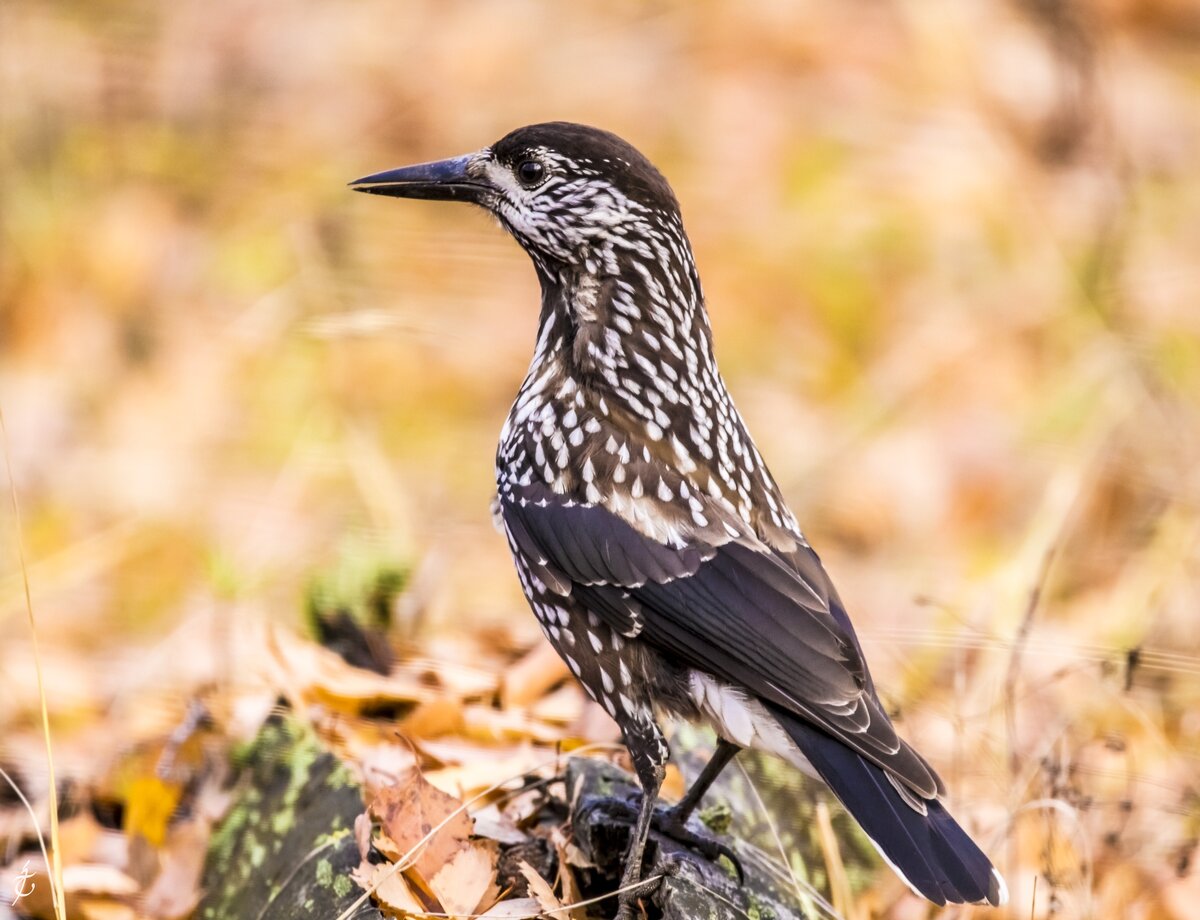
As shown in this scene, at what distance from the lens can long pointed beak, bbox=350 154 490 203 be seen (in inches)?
163

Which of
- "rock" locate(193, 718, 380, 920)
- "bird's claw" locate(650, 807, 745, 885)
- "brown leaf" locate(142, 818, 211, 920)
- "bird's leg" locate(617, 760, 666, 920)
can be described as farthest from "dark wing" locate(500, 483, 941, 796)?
"brown leaf" locate(142, 818, 211, 920)

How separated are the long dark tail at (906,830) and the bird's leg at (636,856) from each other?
333 millimetres

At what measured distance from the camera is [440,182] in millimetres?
4164

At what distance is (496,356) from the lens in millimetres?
7594

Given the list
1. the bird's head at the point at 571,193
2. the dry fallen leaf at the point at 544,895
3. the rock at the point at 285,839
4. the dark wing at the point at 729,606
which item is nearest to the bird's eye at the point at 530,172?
the bird's head at the point at 571,193

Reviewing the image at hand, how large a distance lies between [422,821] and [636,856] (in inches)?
18.2

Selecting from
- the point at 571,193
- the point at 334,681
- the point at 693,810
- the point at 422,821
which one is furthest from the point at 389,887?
the point at 571,193

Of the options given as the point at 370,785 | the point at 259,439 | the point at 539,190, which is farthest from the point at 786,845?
the point at 259,439

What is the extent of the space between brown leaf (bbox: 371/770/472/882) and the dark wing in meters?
0.57

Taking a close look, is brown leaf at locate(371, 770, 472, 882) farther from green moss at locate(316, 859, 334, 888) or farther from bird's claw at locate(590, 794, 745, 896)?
bird's claw at locate(590, 794, 745, 896)

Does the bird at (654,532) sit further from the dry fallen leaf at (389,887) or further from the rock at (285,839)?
the rock at (285,839)

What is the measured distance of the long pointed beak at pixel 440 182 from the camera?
4145 mm

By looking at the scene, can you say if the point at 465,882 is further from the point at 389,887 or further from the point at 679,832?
the point at 679,832

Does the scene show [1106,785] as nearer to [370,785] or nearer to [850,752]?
[850,752]
